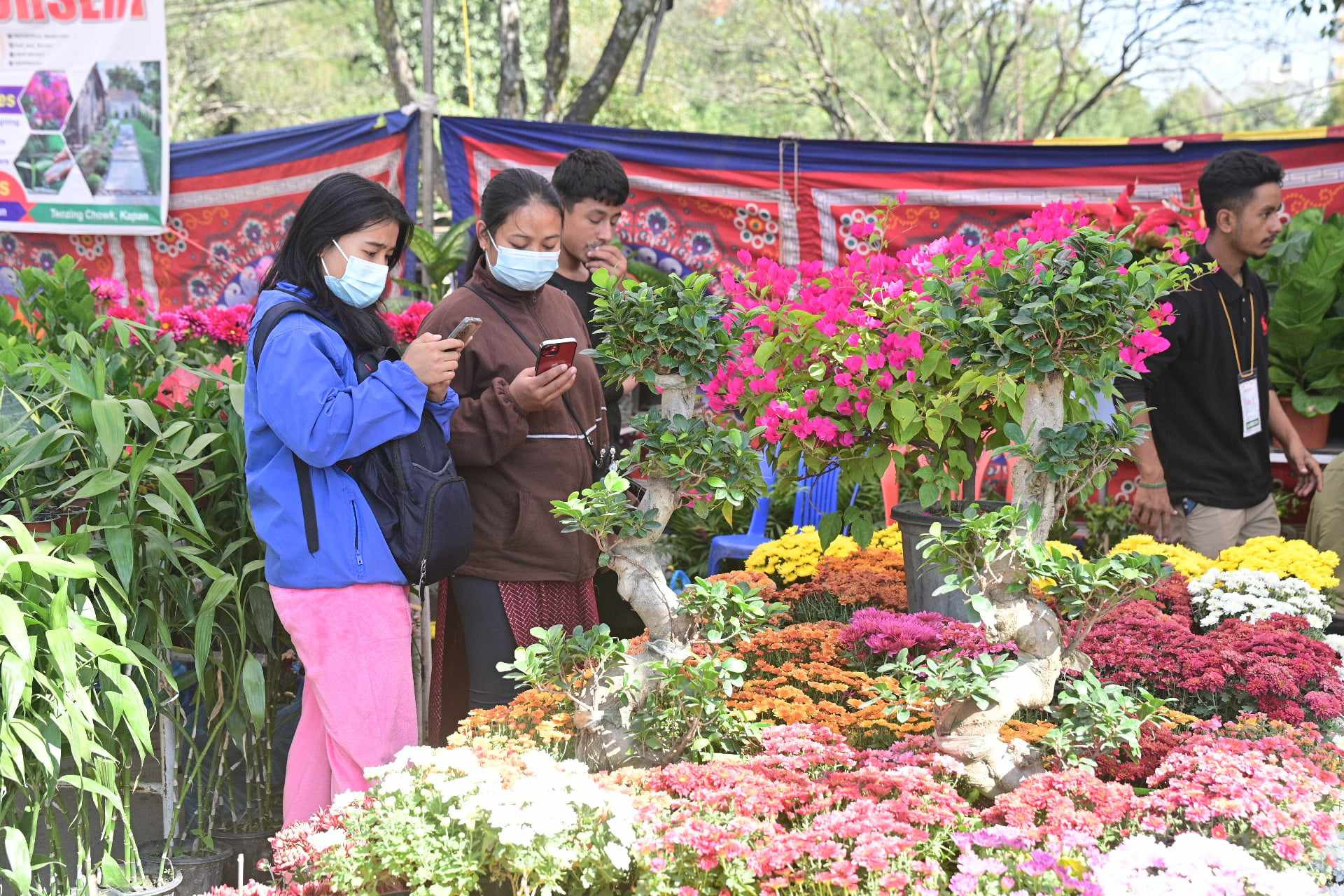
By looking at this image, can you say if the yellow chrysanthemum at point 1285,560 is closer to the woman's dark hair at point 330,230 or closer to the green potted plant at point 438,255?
the woman's dark hair at point 330,230

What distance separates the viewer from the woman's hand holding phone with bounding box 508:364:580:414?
280cm

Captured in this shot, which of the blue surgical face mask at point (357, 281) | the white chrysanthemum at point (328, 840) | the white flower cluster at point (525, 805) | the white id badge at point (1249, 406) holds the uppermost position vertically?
the blue surgical face mask at point (357, 281)

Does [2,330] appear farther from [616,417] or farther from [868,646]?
[868,646]

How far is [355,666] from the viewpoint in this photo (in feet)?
8.43

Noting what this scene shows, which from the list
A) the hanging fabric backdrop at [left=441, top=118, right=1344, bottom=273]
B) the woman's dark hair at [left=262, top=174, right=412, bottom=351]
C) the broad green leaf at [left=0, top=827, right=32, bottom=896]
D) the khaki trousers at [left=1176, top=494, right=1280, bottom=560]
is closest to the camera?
the broad green leaf at [left=0, top=827, right=32, bottom=896]

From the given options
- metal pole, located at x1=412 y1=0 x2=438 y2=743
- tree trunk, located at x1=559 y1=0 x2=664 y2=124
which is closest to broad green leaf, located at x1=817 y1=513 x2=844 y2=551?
metal pole, located at x1=412 y1=0 x2=438 y2=743

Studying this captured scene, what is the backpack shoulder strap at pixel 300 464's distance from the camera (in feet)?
8.32

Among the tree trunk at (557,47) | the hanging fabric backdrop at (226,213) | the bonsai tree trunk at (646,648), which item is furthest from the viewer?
the tree trunk at (557,47)

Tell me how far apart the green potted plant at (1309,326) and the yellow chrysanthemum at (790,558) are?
8.77 ft

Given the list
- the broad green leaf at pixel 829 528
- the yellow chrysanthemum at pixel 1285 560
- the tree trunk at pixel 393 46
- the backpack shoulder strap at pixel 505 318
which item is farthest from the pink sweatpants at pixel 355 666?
the tree trunk at pixel 393 46

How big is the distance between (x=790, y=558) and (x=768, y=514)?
5.63 feet

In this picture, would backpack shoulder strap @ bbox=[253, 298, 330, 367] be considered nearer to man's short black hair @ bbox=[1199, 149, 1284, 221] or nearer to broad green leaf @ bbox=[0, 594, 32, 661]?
broad green leaf @ bbox=[0, 594, 32, 661]

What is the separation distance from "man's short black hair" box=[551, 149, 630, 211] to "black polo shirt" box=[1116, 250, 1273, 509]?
176cm

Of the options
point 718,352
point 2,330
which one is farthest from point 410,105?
point 718,352
